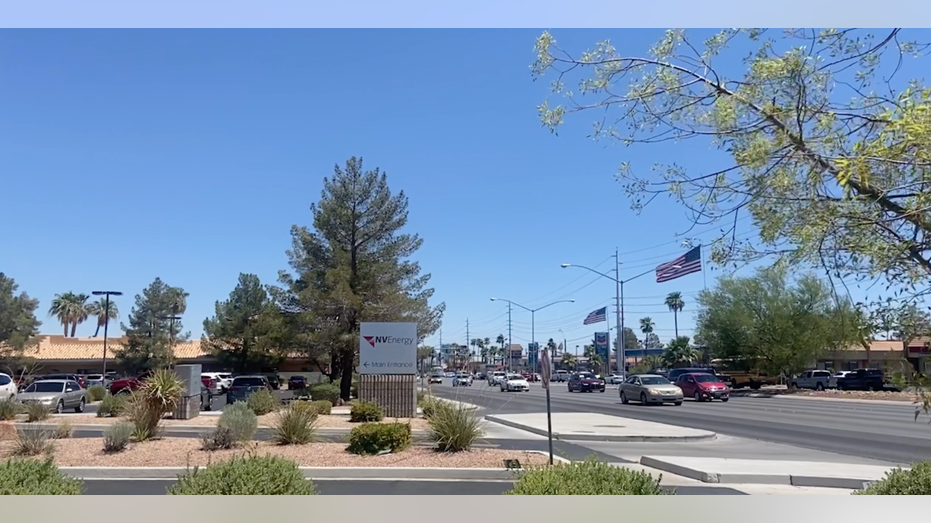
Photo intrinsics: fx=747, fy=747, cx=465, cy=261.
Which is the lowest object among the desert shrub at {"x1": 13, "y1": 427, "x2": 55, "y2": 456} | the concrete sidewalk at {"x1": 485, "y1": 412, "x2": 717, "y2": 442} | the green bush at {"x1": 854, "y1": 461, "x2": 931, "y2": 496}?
the concrete sidewalk at {"x1": 485, "y1": 412, "x2": 717, "y2": 442}

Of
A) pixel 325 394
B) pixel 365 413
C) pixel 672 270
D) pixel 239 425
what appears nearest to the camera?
pixel 239 425

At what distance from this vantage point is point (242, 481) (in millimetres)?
7156

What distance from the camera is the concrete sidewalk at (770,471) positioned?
37.0ft

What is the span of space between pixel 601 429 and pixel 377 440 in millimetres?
9216

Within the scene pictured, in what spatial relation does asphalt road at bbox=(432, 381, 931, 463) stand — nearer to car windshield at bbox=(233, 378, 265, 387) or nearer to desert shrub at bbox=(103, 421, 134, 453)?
desert shrub at bbox=(103, 421, 134, 453)

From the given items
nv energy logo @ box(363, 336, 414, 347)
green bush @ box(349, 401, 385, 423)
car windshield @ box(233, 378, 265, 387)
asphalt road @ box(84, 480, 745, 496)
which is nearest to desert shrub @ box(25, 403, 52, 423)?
green bush @ box(349, 401, 385, 423)

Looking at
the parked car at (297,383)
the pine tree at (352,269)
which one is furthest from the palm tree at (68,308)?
the pine tree at (352,269)

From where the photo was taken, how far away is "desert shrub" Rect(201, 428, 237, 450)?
13742mm

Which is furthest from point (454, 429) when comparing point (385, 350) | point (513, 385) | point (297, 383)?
point (513, 385)

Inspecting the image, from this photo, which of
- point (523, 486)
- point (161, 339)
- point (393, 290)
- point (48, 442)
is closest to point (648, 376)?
point (393, 290)

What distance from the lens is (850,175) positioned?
4941mm

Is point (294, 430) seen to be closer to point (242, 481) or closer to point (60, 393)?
point (242, 481)

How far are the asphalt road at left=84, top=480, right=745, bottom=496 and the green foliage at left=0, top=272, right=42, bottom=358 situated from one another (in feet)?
156

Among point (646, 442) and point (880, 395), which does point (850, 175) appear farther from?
point (880, 395)
